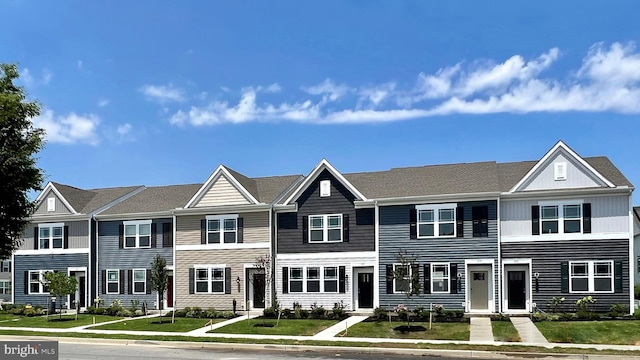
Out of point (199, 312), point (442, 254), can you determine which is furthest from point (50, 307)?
point (442, 254)

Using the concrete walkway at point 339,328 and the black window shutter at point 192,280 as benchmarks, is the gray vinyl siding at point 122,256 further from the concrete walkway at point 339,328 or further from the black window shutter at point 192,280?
the concrete walkway at point 339,328

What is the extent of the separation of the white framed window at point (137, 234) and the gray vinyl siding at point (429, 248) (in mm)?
15361

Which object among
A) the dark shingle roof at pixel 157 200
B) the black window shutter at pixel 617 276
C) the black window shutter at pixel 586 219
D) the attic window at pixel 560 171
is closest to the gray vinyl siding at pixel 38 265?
the dark shingle roof at pixel 157 200

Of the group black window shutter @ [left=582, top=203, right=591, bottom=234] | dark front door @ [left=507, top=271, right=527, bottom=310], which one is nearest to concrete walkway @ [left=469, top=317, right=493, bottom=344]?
dark front door @ [left=507, top=271, right=527, bottom=310]

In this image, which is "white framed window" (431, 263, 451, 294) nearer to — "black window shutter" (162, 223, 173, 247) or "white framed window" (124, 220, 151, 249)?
"black window shutter" (162, 223, 173, 247)

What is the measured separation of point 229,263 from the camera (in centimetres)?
3759

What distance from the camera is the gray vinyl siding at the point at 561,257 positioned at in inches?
1225

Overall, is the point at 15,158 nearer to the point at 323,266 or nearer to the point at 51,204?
the point at 323,266

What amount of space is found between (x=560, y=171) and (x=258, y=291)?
17.9 m

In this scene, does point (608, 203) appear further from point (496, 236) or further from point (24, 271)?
point (24, 271)

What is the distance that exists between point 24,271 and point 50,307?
13.7ft

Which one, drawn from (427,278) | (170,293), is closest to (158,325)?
(170,293)

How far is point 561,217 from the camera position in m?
32.3

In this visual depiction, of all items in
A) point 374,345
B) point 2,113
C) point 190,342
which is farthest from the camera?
point 190,342
